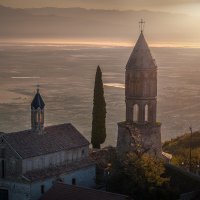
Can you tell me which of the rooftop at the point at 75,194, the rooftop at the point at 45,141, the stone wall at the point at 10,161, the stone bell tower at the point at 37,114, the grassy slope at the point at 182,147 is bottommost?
the grassy slope at the point at 182,147

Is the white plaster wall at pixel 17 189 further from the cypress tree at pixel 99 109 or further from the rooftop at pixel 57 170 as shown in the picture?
the cypress tree at pixel 99 109

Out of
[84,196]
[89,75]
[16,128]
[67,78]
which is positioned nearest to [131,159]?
[84,196]

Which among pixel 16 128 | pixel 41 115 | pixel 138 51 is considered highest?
pixel 138 51

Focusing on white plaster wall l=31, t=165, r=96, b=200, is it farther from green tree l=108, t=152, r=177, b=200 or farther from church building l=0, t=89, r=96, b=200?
green tree l=108, t=152, r=177, b=200

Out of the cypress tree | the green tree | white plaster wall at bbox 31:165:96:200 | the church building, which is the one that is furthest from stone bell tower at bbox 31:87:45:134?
the cypress tree

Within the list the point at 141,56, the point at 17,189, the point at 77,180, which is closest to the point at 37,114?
the point at 17,189

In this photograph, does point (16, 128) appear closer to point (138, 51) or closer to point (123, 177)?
point (138, 51)

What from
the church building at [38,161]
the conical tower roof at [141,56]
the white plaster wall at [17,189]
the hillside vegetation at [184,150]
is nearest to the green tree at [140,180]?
the church building at [38,161]
